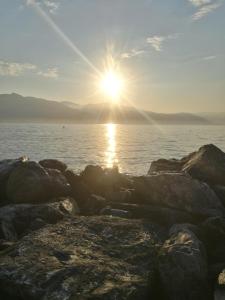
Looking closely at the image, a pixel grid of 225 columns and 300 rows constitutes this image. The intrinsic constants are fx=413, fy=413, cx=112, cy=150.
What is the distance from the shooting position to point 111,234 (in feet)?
33.1

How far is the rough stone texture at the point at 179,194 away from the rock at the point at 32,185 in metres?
2.93

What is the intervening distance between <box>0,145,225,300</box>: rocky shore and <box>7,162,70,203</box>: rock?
0.12 feet

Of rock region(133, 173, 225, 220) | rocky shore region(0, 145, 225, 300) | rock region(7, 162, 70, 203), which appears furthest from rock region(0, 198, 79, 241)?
rock region(133, 173, 225, 220)

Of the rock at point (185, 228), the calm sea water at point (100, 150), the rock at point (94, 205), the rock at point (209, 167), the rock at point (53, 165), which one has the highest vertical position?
the rock at point (209, 167)

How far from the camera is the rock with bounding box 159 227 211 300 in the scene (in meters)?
8.02

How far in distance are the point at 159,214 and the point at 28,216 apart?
155 inches

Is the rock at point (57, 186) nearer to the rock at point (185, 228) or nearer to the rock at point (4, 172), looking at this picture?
the rock at point (4, 172)

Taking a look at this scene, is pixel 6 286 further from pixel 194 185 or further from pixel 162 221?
pixel 194 185

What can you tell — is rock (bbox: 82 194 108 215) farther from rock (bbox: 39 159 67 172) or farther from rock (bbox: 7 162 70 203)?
rock (bbox: 39 159 67 172)

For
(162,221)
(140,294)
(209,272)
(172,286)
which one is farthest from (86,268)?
(162,221)

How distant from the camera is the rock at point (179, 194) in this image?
12.8 meters

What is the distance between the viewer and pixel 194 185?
13438 millimetres

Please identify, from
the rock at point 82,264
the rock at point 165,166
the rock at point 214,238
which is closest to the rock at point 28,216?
the rock at point 82,264

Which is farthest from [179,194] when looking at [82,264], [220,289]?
[82,264]
